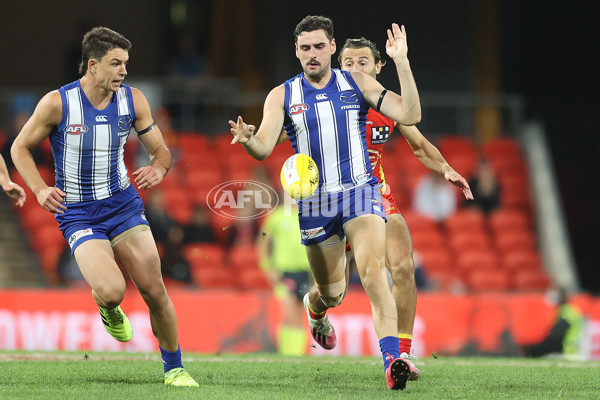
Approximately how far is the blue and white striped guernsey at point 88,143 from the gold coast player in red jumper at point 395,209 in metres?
2.07

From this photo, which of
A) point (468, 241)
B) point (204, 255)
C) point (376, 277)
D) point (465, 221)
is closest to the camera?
point (376, 277)

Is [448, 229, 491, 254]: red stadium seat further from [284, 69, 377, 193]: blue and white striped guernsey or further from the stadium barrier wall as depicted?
[284, 69, 377, 193]: blue and white striped guernsey

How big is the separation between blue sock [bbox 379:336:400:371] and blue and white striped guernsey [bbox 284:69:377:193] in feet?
3.86

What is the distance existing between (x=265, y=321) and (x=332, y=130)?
5.75 meters

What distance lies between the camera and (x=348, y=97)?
296 inches

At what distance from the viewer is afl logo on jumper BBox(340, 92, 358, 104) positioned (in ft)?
24.7

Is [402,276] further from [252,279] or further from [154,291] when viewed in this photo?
[252,279]

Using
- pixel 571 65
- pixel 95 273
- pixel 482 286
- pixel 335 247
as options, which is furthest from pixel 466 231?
pixel 95 273

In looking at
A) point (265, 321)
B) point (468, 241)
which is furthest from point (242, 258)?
point (468, 241)

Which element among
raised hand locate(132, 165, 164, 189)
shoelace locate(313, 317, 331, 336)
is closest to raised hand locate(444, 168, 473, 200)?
shoelace locate(313, 317, 331, 336)

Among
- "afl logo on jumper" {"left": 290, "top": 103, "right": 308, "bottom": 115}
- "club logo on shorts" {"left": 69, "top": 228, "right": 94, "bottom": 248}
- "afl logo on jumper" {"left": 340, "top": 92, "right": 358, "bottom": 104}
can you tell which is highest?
"afl logo on jumper" {"left": 340, "top": 92, "right": 358, "bottom": 104}

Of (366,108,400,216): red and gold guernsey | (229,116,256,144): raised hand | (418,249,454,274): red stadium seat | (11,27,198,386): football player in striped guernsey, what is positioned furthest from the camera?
(418,249,454,274): red stadium seat

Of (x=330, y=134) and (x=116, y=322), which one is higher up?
(x=330, y=134)

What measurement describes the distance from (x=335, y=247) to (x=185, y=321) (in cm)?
561
